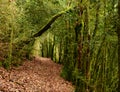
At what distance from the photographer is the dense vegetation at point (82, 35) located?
22.0ft

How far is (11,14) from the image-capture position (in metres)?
9.51

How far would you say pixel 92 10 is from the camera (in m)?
7.49

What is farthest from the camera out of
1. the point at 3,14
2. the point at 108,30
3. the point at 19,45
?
the point at 19,45

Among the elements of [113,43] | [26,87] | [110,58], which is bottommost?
[26,87]

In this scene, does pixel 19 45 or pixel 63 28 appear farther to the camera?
pixel 63 28

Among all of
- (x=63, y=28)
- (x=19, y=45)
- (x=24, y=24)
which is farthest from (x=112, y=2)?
(x=63, y=28)

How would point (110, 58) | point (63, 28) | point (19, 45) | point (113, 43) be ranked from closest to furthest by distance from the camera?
point (113, 43) → point (110, 58) → point (19, 45) → point (63, 28)

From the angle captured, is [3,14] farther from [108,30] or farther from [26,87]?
[108,30]

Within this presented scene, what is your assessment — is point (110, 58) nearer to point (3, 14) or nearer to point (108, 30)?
point (108, 30)

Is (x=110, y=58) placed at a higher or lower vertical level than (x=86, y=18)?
lower

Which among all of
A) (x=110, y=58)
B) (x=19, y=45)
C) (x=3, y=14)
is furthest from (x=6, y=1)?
(x=110, y=58)

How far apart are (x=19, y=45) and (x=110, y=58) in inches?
190

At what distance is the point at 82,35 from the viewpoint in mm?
8047

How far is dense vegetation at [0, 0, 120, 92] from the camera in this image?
6.71 metres
